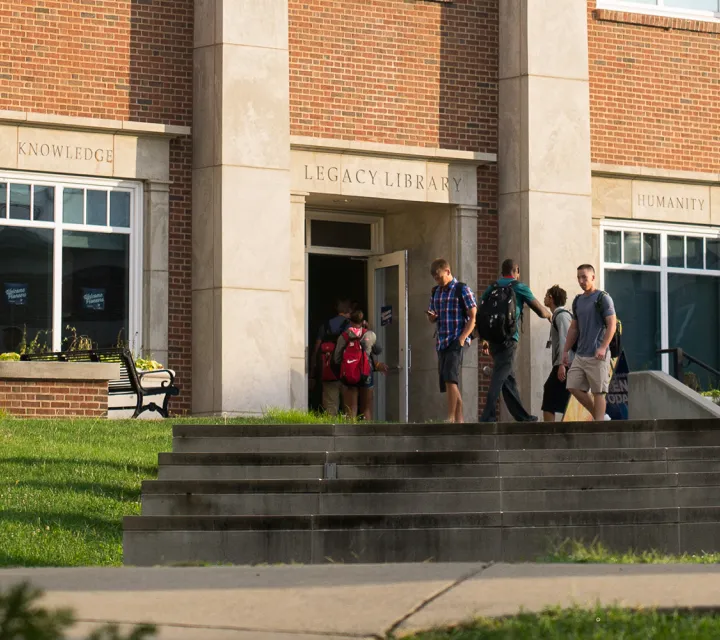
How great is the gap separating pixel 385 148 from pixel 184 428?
338 inches

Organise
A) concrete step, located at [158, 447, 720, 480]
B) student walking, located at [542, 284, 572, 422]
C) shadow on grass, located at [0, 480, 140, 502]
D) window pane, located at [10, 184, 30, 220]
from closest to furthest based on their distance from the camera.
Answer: concrete step, located at [158, 447, 720, 480] → shadow on grass, located at [0, 480, 140, 502] → student walking, located at [542, 284, 572, 422] → window pane, located at [10, 184, 30, 220]

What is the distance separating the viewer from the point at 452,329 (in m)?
14.2

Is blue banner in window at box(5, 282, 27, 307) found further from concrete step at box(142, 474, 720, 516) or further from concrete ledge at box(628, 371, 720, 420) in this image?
concrete step at box(142, 474, 720, 516)

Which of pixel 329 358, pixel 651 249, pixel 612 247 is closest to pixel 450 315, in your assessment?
pixel 329 358

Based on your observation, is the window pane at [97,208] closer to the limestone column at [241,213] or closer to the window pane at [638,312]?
the limestone column at [241,213]

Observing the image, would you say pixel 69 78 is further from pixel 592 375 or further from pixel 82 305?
pixel 592 375

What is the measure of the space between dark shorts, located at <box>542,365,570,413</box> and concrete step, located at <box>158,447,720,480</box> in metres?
4.18

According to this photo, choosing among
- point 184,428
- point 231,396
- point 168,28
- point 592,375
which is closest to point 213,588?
point 184,428

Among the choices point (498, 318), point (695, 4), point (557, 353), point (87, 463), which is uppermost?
point (695, 4)

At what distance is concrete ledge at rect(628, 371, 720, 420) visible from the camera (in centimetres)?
1372

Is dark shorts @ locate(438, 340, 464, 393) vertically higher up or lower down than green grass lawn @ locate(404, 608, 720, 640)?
higher up

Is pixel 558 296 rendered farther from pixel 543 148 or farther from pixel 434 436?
pixel 543 148

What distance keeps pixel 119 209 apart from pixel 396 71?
3.97m

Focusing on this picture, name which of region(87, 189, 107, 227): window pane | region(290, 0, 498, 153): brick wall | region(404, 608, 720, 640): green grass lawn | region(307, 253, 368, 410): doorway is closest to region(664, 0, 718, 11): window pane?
region(290, 0, 498, 153): brick wall
